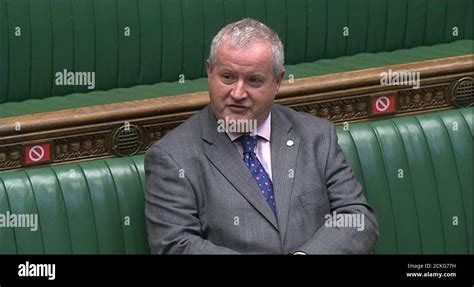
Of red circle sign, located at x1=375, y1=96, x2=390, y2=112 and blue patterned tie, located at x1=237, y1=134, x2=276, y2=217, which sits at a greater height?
red circle sign, located at x1=375, y1=96, x2=390, y2=112

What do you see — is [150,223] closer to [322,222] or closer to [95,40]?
[322,222]

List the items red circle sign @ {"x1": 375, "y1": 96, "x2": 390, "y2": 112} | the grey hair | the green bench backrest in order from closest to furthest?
1. the grey hair
2. red circle sign @ {"x1": 375, "y1": 96, "x2": 390, "y2": 112}
3. the green bench backrest

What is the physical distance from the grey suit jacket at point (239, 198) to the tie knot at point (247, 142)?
2 centimetres

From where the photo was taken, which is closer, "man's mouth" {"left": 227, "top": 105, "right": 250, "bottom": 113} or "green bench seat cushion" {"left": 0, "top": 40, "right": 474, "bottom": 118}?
"man's mouth" {"left": 227, "top": 105, "right": 250, "bottom": 113}

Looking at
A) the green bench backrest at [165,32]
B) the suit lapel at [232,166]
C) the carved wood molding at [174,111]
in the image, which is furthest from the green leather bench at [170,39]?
the suit lapel at [232,166]

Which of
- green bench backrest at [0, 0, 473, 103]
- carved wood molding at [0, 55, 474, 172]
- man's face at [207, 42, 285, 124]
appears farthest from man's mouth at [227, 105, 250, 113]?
green bench backrest at [0, 0, 473, 103]

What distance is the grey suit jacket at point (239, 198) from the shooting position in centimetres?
213

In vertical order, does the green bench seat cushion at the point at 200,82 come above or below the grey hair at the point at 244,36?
below

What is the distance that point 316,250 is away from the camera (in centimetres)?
213

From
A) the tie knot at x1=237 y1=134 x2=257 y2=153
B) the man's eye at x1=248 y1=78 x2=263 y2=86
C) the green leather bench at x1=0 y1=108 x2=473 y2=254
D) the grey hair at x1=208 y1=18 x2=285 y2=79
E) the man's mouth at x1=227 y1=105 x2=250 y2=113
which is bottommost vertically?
the green leather bench at x1=0 y1=108 x2=473 y2=254

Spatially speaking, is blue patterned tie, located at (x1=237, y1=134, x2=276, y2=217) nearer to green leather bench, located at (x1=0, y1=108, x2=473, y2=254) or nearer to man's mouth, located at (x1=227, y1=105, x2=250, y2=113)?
man's mouth, located at (x1=227, y1=105, x2=250, y2=113)

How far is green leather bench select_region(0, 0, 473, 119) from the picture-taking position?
2.56 meters

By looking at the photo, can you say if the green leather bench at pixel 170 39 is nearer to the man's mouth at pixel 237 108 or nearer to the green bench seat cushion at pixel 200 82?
the green bench seat cushion at pixel 200 82
